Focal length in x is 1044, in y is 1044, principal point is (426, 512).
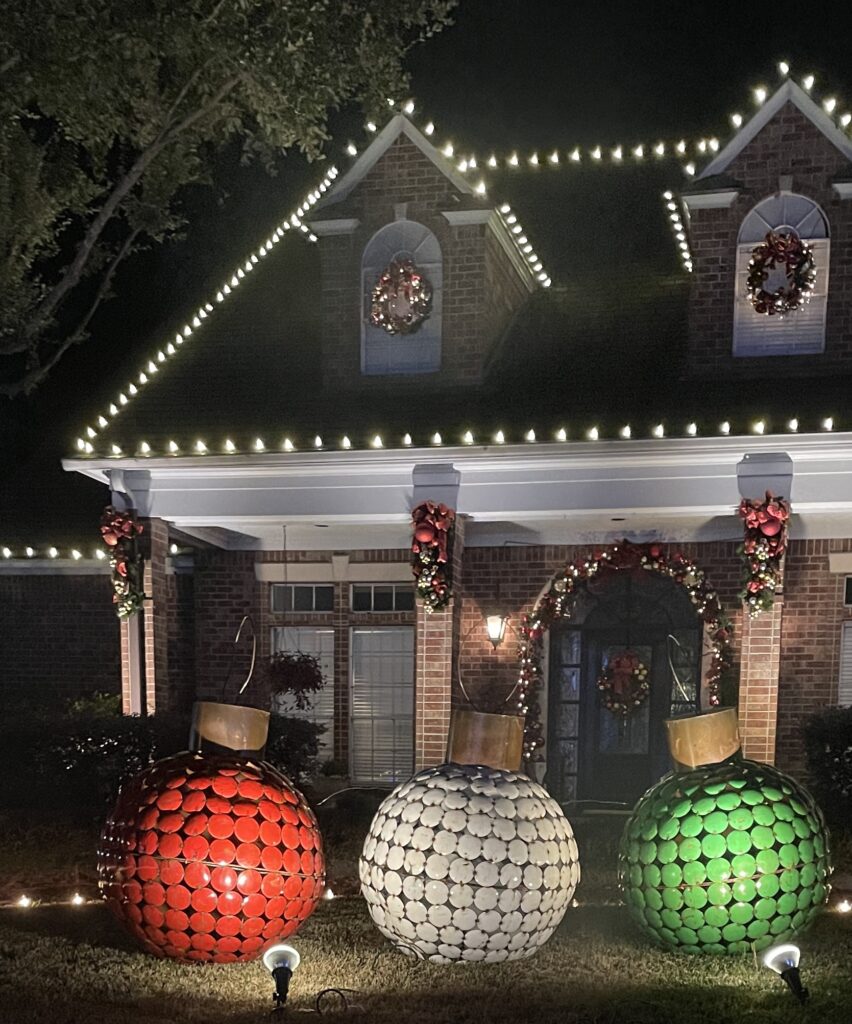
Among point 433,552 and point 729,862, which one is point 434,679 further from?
point 729,862

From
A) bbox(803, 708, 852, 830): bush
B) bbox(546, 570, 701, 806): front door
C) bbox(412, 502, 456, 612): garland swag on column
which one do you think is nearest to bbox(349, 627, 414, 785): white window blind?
bbox(546, 570, 701, 806): front door

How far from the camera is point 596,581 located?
36.4 feet

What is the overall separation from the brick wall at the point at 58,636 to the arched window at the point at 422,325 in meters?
4.62

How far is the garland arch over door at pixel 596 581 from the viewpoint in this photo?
10.3 meters

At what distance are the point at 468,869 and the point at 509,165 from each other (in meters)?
10.1

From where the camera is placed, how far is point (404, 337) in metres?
10.2

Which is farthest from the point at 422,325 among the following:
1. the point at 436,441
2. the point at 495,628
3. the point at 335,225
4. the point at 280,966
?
the point at 280,966

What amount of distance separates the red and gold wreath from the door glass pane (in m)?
4.44

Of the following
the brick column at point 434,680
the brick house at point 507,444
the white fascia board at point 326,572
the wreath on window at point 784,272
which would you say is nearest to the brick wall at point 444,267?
the brick house at point 507,444

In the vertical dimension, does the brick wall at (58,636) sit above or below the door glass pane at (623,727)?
above

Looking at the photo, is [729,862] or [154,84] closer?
[729,862]

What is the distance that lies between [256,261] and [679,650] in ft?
21.7

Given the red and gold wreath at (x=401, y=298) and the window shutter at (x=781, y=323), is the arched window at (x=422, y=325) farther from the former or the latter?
the window shutter at (x=781, y=323)

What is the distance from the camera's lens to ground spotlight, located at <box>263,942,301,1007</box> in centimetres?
492
